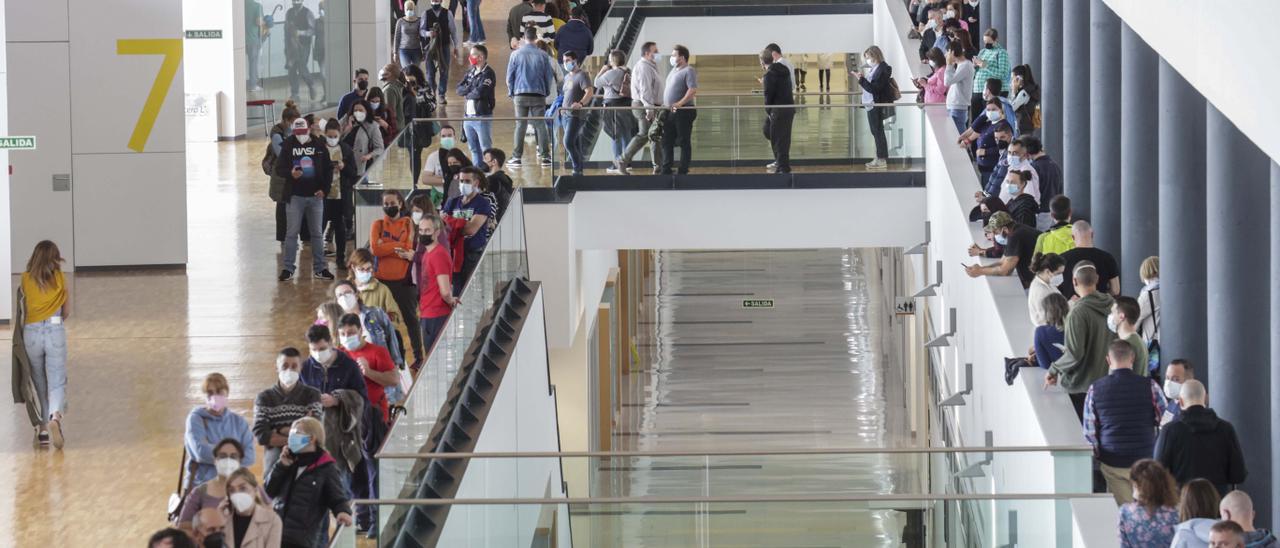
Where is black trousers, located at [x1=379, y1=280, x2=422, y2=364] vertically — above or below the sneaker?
above

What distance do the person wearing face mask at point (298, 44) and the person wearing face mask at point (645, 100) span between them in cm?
1520

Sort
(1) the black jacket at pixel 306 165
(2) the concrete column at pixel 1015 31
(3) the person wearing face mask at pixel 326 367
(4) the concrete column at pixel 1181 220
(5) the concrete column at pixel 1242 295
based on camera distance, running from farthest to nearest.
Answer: (2) the concrete column at pixel 1015 31 < (1) the black jacket at pixel 306 165 < (4) the concrete column at pixel 1181 220 < (5) the concrete column at pixel 1242 295 < (3) the person wearing face mask at pixel 326 367

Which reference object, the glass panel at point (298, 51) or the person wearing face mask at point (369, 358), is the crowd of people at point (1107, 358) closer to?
the person wearing face mask at point (369, 358)

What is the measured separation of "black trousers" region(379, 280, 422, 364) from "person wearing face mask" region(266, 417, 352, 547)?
18.5 ft

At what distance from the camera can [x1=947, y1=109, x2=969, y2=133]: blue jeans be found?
19516 mm

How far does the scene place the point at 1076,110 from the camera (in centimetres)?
1977

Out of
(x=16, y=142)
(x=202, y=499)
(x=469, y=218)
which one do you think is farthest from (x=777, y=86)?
(x=202, y=499)

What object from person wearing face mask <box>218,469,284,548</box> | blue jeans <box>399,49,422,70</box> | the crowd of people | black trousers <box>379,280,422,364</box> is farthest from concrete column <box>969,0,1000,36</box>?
person wearing face mask <box>218,469,284,548</box>

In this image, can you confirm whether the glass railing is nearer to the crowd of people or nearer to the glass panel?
the crowd of people

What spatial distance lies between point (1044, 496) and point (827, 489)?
2.30 m

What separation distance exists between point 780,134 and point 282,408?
39.0 ft

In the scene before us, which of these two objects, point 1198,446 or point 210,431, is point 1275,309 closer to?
point 1198,446

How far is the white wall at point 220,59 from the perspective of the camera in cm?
3206

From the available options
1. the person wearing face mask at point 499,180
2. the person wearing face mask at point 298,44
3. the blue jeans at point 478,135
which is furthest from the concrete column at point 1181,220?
the person wearing face mask at point 298,44
